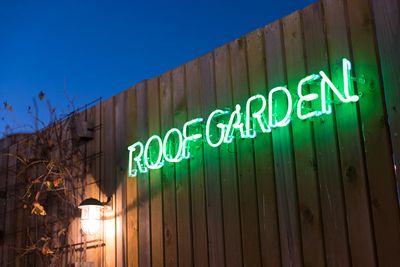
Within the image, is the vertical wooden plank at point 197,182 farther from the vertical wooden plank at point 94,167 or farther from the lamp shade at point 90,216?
the vertical wooden plank at point 94,167

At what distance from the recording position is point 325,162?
328 cm

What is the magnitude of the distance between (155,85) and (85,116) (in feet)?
4.14

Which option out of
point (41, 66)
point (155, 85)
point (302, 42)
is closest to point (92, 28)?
point (41, 66)

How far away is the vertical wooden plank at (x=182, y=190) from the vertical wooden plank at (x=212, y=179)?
23 centimetres

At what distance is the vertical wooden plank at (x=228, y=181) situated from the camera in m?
3.78

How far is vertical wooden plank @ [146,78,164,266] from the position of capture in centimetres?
442

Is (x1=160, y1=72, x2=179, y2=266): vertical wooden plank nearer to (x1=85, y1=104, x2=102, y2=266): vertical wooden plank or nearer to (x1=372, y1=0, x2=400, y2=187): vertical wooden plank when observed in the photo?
(x1=85, y1=104, x2=102, y2=266): vertical wooden plank

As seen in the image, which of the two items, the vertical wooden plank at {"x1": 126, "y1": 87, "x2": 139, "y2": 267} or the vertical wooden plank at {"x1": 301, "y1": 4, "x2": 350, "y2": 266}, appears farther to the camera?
the vertical wooden plank at {"x1": 126, "y1": 87, "x2": 139, "y2": 267}

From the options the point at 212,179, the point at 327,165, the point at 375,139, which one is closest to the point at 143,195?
the point at 212,179

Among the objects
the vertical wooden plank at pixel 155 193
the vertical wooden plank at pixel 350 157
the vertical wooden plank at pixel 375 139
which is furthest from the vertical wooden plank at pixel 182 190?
the vertical wooden plank at pixel 375 139

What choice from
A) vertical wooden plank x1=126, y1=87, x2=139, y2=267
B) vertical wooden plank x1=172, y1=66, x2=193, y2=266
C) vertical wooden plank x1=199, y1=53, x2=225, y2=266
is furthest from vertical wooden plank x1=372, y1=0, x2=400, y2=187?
vertical wooden plank x1=126, y1=87, x2=139, y2=267

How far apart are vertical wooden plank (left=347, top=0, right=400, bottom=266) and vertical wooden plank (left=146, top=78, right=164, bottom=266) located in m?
1.99

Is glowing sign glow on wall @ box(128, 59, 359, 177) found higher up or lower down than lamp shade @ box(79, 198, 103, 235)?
higher up

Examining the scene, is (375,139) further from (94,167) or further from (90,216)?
(94,167)
